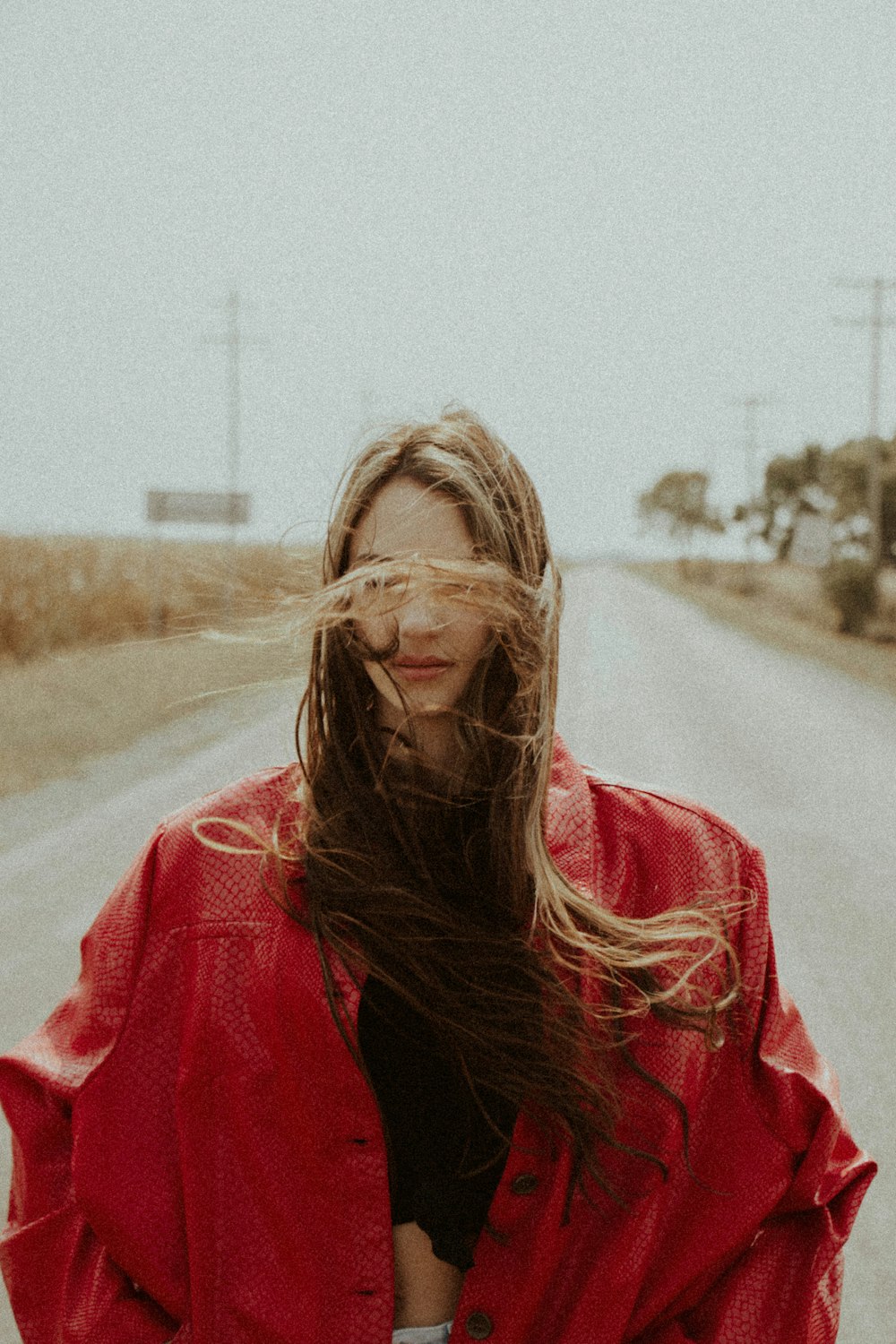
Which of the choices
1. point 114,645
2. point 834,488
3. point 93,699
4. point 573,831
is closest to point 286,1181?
point 573,831

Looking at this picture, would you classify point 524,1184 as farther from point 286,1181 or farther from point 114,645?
point 114,645

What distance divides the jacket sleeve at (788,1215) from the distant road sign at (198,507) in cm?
2087

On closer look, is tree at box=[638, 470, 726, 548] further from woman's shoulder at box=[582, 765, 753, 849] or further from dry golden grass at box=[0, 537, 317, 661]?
woman's shoulder at box=[582, 765, 753, 849]

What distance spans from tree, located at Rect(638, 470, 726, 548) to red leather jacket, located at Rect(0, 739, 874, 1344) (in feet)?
273

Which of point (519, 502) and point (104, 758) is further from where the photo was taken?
point (104, 758)

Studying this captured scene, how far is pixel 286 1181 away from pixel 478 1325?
0.29 m

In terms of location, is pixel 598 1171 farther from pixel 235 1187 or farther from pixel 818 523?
pixel 818 523

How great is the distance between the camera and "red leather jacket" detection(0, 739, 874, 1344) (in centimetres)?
143

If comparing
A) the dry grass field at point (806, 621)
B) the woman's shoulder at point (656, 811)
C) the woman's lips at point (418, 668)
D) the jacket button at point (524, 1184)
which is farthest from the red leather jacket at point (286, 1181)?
the dry grass field at point (806, 621)

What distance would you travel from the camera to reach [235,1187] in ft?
4.79

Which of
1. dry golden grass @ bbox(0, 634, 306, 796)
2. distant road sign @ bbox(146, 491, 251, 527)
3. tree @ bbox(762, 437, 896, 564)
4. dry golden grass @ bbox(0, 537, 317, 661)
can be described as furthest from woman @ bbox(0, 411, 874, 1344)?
tree @ bbox(762, 437, 896, 564)

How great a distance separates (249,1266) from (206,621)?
102 cm

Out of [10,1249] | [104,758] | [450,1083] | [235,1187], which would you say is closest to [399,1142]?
[450,1083]

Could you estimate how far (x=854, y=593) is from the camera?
84.7ft
